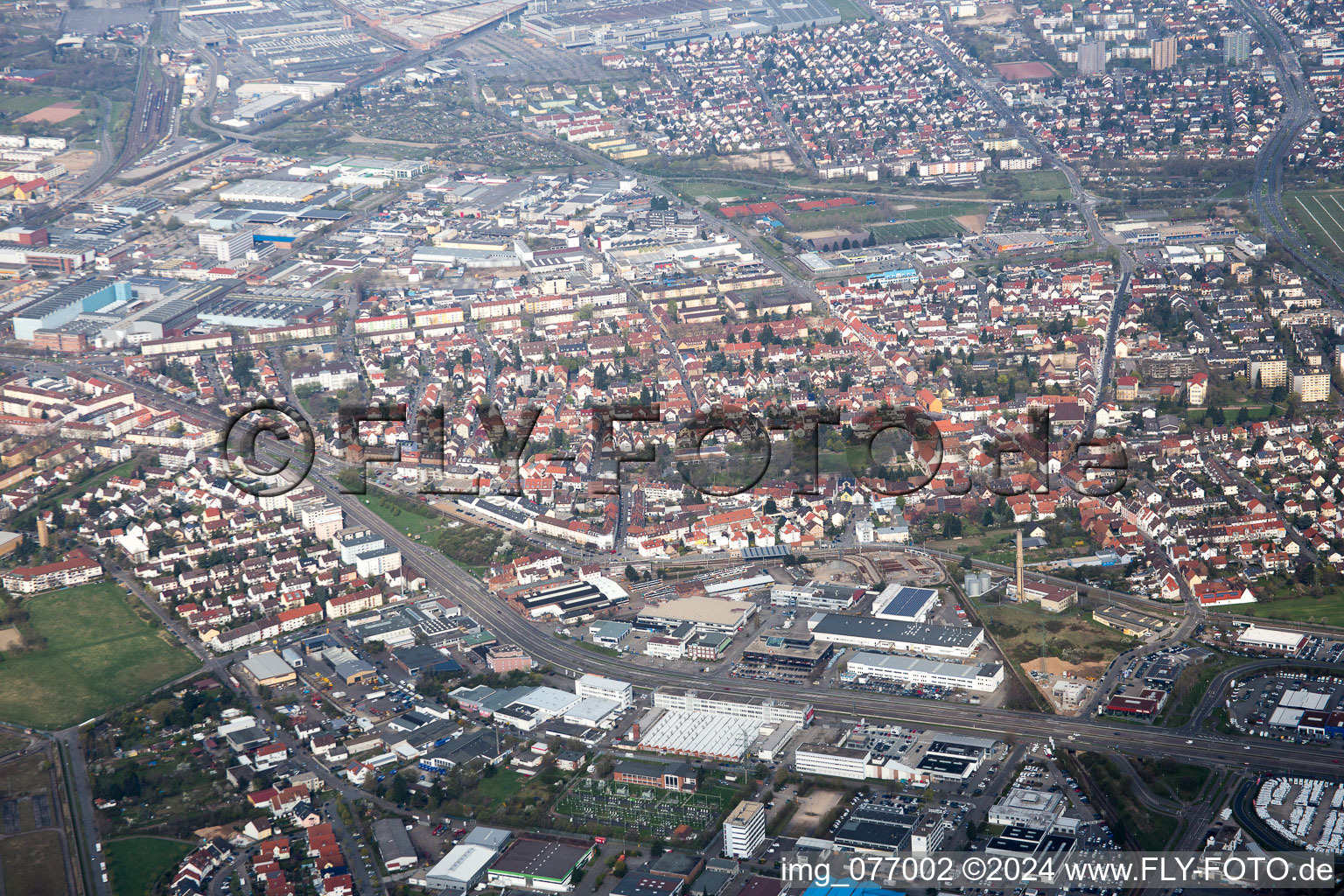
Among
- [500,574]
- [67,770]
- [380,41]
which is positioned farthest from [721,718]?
[380,41]

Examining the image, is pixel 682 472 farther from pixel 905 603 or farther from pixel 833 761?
pixel 833 761

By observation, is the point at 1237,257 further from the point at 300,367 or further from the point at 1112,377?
the point at 300,367

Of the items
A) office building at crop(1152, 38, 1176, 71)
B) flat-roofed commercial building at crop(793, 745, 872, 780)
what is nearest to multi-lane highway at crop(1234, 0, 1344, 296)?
office building at crop(1152, 38, 1176, 71)

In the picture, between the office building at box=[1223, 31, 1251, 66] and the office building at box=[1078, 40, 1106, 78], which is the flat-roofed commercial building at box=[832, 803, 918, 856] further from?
the office building at box=[1223, 31, 1251, 66]

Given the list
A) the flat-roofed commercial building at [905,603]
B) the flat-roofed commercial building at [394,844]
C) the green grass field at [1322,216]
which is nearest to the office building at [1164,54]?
the green grass field at [1322,216]

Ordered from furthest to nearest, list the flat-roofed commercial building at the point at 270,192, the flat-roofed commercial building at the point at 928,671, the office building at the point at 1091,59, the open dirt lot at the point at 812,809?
the office building at the point at 1091,59
the flat-roofed commercial building at the point at 270,192
the flat-roofed commercial building at the point at 928,671
the open dirt lot at the point at 812,809

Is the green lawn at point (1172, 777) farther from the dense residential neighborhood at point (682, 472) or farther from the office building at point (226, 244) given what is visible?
the office building at point (226, 244)
